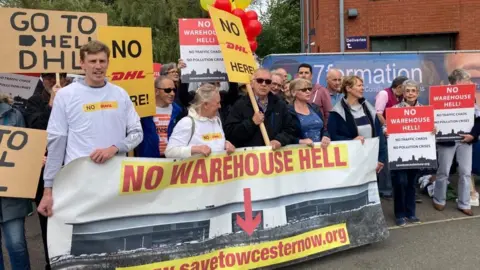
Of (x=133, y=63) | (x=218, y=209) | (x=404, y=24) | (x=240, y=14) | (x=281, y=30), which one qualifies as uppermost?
(x=281, y=30)

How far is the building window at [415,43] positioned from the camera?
15.6m

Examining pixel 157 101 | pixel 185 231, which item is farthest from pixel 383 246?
pixel 157 101

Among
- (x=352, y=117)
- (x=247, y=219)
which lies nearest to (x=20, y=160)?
(x=247, y=219)

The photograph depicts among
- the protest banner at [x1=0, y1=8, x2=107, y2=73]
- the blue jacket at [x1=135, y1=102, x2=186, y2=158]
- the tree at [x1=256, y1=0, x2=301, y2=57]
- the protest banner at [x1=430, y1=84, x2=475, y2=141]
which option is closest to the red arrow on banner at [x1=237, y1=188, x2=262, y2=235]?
the blue jacket at [x1=135, y1=102, x2=186, y2=158]

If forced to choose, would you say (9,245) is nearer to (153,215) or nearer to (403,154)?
(153,215)

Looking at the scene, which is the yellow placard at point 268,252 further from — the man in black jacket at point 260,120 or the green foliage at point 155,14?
the green foliage at point 155,14

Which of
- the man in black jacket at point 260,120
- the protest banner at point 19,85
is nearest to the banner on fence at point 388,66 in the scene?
the man in black jacket at point 260,120

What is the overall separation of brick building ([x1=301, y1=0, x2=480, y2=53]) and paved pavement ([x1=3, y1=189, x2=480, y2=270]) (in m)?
10.7

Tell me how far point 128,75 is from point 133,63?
12 cm

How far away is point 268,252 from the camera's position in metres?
4.14

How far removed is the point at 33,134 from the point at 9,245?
0.93 metres

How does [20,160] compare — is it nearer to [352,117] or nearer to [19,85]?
[352,117]

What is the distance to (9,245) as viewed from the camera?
3693 millimetres

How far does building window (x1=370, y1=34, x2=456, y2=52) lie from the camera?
15.6 m
